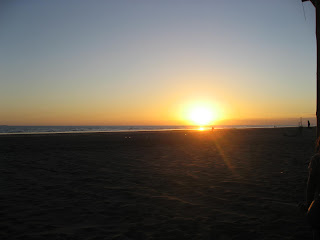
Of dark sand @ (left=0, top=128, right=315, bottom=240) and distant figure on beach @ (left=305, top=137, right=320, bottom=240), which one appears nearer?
distant figure on beach @ (left=305, top=137, right=320, bottom=240)

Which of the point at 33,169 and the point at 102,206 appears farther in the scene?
the point at 33,169

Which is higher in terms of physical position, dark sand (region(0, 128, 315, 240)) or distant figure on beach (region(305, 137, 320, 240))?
distant figure on beach (region(305, 137, 320, 240))

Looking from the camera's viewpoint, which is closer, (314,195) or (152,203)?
(314,195)

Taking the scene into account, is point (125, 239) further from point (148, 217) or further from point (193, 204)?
point (193, 204)

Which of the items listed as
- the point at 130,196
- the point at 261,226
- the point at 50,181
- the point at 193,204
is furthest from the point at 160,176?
the point at 261,226

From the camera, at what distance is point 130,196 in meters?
7.61

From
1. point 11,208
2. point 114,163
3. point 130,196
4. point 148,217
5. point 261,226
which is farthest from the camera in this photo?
point 114,163

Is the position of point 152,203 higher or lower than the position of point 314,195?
lower

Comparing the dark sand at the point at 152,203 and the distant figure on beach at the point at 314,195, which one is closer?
the distant figure on beach at the point at 314,195

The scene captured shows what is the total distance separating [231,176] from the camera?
1029cm

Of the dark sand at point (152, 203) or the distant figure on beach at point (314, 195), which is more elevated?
the distant figure on beach at point (314, 195)

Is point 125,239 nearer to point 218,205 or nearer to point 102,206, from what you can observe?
point 102,206

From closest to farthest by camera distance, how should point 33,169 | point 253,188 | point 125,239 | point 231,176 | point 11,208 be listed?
point 125,239, point 11,208, point 253,188, point 231,176, point 33,169

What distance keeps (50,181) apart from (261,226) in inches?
296
